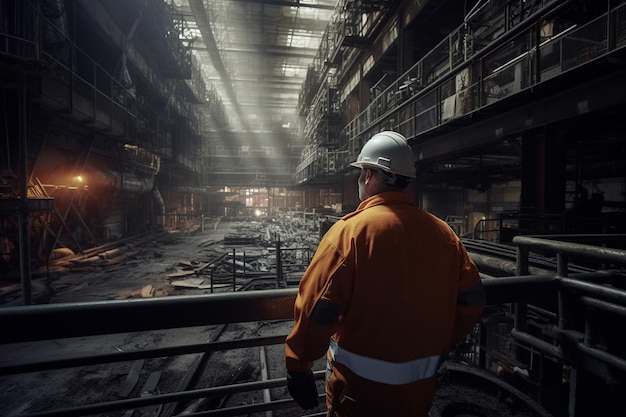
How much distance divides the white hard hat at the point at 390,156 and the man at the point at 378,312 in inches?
10.2

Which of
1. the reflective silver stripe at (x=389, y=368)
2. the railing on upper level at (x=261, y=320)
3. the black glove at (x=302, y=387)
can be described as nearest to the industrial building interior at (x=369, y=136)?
the railing on upper level at (x=261, y=320)

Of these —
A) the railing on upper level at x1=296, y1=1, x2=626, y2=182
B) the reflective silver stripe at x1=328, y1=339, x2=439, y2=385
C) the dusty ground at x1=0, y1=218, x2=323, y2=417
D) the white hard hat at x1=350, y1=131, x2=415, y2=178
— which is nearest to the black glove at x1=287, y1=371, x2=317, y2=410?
the reflective silver stripe at x1=328, y1=339, x2=439, y2=385

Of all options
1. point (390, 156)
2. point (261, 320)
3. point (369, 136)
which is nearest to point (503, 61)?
point (369, 136)

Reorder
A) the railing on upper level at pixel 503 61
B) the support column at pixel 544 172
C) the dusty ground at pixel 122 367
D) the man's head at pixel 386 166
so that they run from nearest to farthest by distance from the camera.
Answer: the man's head at pixel 386 166 < the dusty ground at pixel 122 367 < the railing on upper level at pixel 503 61 < the support column at pixel 544 172

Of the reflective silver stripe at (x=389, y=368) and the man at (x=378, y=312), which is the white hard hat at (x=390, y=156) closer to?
the man at (x=378, y=312)

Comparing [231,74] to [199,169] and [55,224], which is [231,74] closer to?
[199,169]

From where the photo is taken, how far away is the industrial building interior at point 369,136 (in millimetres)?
2452

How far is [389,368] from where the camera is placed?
121cm

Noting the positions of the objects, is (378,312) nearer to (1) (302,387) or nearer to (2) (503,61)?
(1) (302,387)

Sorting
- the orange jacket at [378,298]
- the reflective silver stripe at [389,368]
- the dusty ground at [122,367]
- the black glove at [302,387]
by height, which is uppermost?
the orange jacket at [378,298]

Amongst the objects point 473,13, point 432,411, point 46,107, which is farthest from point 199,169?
point 432,411

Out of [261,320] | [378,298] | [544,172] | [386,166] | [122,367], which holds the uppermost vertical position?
[544,172]

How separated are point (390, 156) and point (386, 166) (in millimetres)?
69

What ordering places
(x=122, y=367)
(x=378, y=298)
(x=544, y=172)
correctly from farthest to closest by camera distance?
(x=544, y=172), (x=122, y=367), (x=378, y=298)
